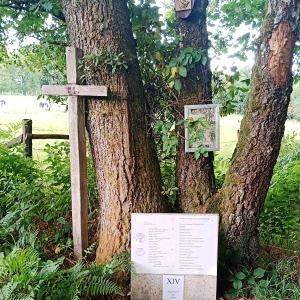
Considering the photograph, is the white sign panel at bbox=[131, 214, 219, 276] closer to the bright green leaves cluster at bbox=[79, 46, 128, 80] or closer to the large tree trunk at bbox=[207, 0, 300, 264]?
the large tree trunk at bbox=[207, 0, 300, 264]

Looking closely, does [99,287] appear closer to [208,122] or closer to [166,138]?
[166,138]

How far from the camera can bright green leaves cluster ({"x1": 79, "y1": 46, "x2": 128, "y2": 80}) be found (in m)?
Answer: 2.24

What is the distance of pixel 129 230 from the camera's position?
241 cm

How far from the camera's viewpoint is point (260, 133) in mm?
2150

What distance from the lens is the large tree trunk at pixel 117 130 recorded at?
2.31 m

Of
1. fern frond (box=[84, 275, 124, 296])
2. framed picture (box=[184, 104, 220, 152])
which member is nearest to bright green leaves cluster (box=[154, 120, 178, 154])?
framed picture (box=[184, 104, 220, 152])

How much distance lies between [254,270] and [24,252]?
181cm

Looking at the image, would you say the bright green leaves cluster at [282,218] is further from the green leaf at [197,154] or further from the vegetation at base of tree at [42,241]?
the vegetation at base of tree at [42,241]

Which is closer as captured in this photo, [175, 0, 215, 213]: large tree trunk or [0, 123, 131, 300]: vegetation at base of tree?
[0, 123, 131, 300]: vegetation at base of tree

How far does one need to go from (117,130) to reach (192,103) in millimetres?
671

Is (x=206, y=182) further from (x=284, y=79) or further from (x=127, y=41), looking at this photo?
(x=127, y=41)

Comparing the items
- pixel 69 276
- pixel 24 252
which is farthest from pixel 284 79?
pixel 24 252

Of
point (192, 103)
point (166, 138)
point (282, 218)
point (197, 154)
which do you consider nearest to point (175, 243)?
point (197, 154)

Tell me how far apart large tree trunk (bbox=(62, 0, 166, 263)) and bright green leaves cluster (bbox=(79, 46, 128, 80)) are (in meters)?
0.03
